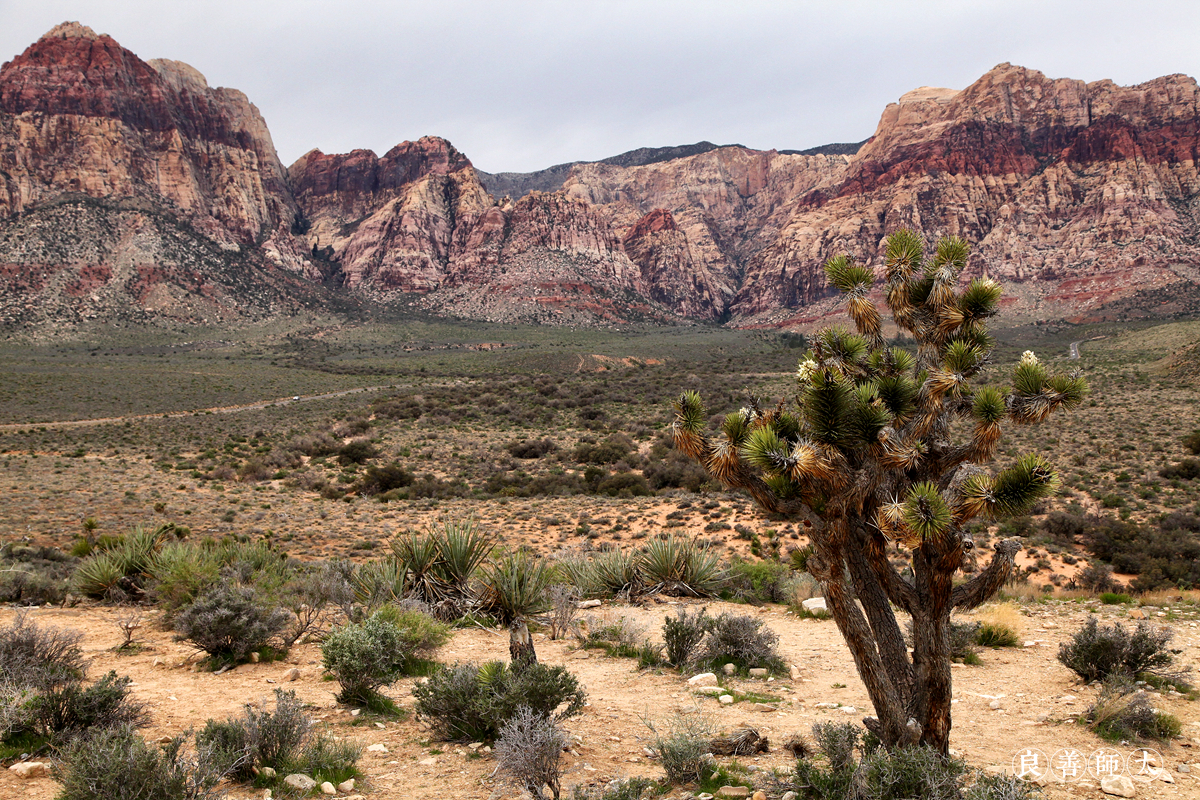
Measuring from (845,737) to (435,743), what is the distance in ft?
9.90

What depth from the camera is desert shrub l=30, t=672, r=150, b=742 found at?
4242 millimetres

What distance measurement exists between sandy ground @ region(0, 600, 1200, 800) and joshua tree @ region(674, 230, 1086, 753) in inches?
44.6

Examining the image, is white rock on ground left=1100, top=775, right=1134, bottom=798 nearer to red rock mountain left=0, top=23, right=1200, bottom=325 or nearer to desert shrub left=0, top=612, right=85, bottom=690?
desert shrub left=0, top=612, right=85, bottom=690

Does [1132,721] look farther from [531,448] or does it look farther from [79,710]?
[531,448]

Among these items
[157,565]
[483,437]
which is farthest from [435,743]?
[483,437]

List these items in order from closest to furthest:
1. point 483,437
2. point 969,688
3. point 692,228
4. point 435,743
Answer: point 435,743, point 969,688, point 483,437, point 692,228

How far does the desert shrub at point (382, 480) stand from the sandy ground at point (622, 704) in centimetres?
1313

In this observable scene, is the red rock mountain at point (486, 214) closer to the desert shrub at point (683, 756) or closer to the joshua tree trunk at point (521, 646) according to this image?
the joshua tree trunk at point (521, 646)

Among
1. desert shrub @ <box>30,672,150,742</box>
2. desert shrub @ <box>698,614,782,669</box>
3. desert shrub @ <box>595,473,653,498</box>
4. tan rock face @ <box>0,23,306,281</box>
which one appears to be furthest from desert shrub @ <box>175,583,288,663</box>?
tan rock face @ <box>0,23,306,281</box>

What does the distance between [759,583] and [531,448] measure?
17.4m

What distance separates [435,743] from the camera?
4887 millimetres

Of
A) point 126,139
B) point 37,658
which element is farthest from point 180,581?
point 126,139

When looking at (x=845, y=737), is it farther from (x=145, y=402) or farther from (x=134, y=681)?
(x=145, y=402)

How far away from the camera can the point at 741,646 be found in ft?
23.2
